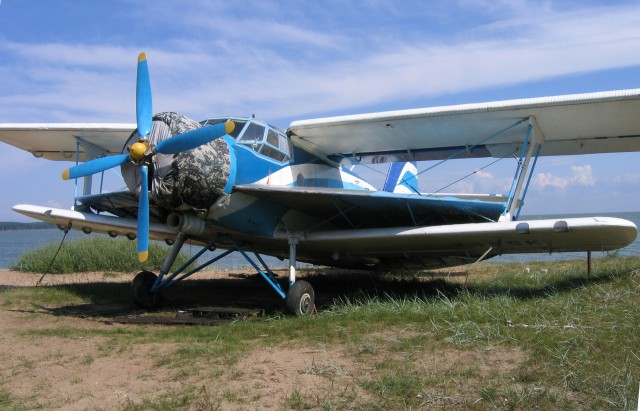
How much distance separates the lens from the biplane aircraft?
8.21 metres

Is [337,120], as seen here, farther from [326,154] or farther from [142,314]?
[142,314]

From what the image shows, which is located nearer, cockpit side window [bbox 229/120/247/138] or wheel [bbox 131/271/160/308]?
cockpit side window [bbox 229/120/247/138]

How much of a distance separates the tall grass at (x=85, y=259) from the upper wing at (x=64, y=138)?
178 inches

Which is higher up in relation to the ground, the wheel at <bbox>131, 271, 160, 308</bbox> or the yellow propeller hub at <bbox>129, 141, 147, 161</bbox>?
the yellow propeller hub at <bbox>129, 141, 147, 161</bbox>

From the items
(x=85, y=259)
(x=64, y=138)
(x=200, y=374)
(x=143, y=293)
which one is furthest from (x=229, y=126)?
(x=85, y=259)

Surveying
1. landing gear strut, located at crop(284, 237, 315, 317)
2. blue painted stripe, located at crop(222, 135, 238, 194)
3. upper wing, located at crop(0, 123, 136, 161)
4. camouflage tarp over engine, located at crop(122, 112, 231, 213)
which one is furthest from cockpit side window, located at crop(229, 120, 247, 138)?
upper wing, located at crop(0, 123, 136, 161)

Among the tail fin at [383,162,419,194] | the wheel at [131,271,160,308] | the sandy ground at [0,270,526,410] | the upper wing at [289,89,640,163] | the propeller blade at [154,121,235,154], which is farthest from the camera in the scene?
the tail fin at [383,162,419,194]

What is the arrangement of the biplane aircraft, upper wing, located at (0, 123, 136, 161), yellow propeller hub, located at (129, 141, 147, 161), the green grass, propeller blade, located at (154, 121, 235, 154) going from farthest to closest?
upper wing, located at (0, 123, 136, 161)
the biplane aircraft
yellow propeller hub, located at (129, 141, 147, 161)
propeller blade, located at (154, 121, 235, 154)
the green grass

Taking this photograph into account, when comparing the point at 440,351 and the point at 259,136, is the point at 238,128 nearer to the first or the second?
the point at 259,136

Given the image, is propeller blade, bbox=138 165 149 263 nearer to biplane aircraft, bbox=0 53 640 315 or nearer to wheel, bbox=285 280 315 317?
biplane aircraft, bbox=0 53 640 315

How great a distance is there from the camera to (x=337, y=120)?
10.6 metres

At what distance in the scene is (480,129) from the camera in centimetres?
1047

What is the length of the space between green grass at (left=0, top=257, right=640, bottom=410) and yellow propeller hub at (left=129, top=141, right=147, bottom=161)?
2.41 metres

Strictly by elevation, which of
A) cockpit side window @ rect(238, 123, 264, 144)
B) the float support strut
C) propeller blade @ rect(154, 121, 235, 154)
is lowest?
the float support strut
